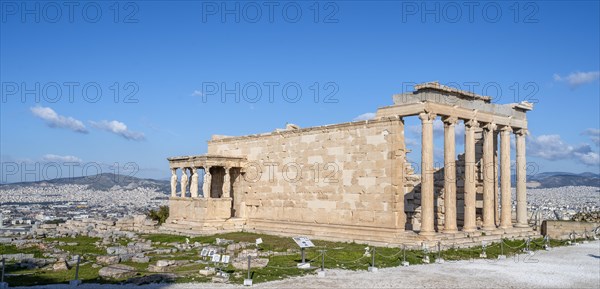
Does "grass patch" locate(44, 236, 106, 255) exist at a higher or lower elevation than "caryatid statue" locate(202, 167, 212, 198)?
lower

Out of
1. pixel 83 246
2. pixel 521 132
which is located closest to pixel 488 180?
pixel 521 132

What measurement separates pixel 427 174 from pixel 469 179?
284 cm

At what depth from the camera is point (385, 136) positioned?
893 inches

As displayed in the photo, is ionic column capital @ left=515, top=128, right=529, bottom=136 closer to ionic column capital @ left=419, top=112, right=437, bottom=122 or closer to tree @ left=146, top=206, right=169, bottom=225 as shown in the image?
ionic column capital @ left=419, top=112, right=437, bottom=122

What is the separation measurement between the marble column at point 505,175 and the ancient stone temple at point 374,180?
45 mm

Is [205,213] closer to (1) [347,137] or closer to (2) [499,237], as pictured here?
(1) [347,137]

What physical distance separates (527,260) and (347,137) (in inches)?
352

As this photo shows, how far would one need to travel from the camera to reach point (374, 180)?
23.0 metres

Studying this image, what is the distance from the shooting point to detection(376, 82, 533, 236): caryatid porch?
2141 centimetres

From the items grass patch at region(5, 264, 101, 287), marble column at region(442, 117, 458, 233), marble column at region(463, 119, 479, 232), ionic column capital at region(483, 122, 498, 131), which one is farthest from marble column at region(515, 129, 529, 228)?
grass patch at region(5, 264, 101, 287)

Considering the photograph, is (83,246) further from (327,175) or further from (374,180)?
(374,180)

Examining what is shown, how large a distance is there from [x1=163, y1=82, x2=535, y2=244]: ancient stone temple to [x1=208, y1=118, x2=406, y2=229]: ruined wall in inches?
1.7

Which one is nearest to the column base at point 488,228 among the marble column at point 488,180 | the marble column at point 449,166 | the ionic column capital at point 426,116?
the marble column at point 488,180

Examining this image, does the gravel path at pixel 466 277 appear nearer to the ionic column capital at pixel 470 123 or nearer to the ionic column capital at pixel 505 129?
the ionic column capital at pixel 470 123
